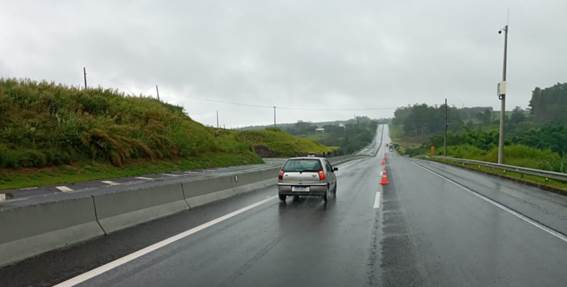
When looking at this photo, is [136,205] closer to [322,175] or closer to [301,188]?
[301,188]

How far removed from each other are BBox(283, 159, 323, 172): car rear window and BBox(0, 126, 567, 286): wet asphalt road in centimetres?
238

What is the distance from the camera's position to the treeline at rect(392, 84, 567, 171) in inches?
1563

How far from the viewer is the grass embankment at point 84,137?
2216cm

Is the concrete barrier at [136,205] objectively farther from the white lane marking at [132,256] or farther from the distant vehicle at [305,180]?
the distant vehicle at [305,180]

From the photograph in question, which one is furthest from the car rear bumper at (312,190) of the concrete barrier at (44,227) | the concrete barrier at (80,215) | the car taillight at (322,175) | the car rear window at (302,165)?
the concrete barrier at (44,227)

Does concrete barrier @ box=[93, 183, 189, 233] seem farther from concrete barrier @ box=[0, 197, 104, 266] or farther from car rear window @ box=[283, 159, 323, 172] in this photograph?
car rear window @ box=[283, 159, 323, 172]

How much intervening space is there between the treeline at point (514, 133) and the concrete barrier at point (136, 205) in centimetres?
2107

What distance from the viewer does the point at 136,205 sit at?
9750 mm

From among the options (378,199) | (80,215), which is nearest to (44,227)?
(80,215)

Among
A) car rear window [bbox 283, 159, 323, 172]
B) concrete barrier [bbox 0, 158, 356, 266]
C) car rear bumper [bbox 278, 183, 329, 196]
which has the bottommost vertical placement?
car rear bumper [bbox 278, 183, 329, 196]

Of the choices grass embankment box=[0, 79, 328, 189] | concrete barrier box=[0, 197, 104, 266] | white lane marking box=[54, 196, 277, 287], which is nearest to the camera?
white lane marking box=[54, 196, 277, 287]

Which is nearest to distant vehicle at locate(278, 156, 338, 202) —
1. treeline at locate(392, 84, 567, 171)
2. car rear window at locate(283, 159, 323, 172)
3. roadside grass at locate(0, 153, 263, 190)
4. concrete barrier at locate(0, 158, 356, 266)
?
car rear window at locate(283, 159, 323, 172)

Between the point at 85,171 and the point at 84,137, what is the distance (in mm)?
2544

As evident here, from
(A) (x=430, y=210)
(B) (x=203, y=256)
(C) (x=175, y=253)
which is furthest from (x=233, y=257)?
(A) (x=430, y=210)
